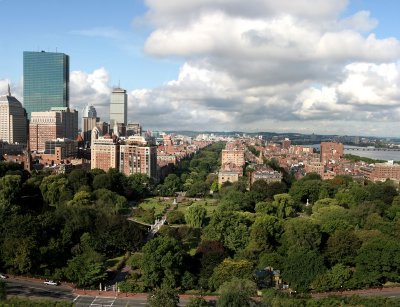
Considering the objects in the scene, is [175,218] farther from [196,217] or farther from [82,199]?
[82,199]

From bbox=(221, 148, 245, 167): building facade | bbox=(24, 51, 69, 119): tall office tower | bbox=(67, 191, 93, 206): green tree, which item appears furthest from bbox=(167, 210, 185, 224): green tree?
bbox=(24, 51, 69, 119): tall office tower

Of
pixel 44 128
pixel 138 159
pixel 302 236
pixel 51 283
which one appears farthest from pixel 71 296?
pixel 44 128

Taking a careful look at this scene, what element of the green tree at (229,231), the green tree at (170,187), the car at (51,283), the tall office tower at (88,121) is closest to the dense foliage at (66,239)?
the car at (51,283)

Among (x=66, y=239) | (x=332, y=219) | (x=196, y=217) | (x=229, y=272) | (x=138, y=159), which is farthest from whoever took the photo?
(x=138, y=159)

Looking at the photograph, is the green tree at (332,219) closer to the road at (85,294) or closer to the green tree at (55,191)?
the road at (85,294)

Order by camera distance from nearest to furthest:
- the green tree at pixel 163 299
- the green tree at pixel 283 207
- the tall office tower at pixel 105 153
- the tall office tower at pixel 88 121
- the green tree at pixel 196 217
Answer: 1. the green tree at pixel 163 299
2. the green tree at pixel 196 217
3. the green tree at pixel 283 207
4. the tall office tower at pixel 105 153
5. the tall office tower at pixel 88 121

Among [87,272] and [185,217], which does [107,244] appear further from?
[185,217]
